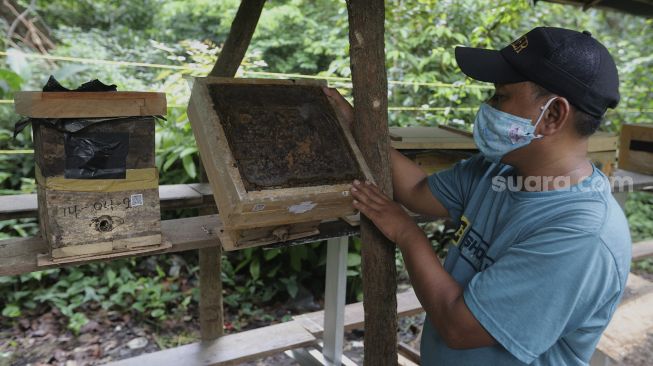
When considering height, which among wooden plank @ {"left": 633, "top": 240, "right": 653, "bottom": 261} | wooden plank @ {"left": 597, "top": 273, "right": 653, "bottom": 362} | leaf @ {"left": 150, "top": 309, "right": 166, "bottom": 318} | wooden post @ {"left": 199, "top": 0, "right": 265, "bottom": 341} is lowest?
leaf @ {"left": 150, "top": 309, "right": 166, "bottom": 318}

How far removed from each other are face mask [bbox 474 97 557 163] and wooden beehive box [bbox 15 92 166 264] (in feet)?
3.43

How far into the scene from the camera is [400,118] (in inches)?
229

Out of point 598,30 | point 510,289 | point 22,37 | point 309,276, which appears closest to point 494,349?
point 510,289

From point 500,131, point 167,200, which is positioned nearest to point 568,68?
point 500,131

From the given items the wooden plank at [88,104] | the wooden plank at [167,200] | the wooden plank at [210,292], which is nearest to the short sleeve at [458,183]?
the wooden plank at [88,104]

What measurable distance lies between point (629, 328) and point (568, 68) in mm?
2276

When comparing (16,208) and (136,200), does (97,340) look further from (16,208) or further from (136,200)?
(136,200)

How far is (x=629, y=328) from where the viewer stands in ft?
9.37

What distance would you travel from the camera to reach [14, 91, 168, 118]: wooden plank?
1.49 meters

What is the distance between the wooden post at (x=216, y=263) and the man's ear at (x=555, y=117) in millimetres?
1461

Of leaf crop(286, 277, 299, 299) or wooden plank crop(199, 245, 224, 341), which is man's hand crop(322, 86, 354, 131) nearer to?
wooden plank crop(199, 245, 224, 341)

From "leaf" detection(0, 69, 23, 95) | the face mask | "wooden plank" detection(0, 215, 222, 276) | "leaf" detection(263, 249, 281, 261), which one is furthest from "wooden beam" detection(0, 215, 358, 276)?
"leaf" detection(0, 69, 23, 95)

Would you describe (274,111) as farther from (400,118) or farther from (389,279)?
(400,118)

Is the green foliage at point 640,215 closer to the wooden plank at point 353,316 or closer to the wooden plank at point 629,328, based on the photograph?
the wooden plank at point 629,328
